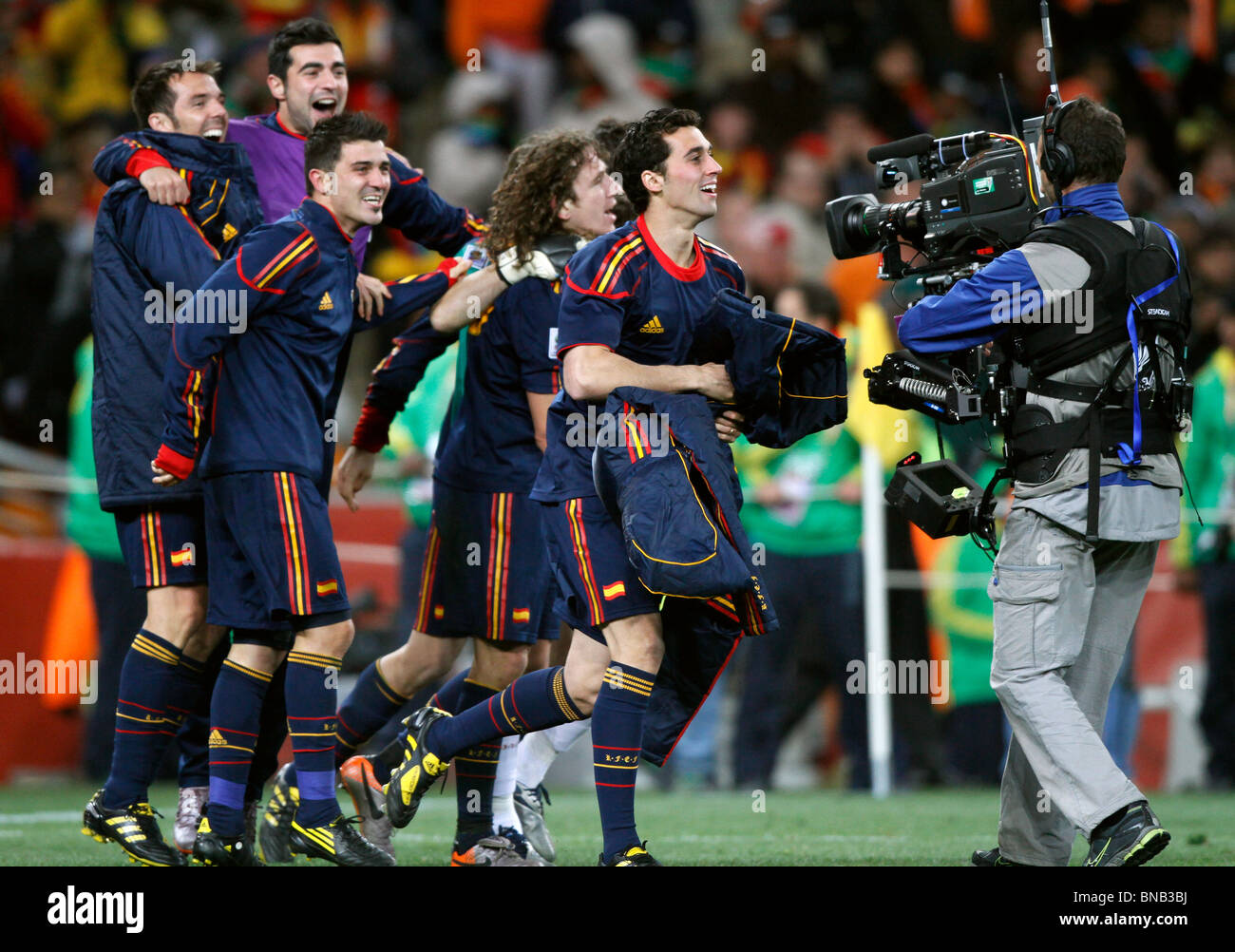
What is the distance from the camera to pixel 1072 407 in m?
4.51

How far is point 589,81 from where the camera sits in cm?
1138

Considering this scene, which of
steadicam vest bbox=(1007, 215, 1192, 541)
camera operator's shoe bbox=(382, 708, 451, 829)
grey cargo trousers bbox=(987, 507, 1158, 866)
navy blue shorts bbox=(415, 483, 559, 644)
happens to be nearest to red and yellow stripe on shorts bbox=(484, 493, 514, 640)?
navy blue shorts bbox=(415, 483, 559, 644)

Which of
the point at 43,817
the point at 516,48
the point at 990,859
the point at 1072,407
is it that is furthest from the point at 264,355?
the point at 516,48

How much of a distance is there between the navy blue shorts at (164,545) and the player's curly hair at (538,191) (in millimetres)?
A: 1322

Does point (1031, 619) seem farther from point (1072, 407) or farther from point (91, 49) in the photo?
point (91, 49)

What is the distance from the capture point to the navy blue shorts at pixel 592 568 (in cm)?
457

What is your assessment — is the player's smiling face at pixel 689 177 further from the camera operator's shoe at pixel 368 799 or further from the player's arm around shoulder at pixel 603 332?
the camera operator's shoe at pixel 368 799

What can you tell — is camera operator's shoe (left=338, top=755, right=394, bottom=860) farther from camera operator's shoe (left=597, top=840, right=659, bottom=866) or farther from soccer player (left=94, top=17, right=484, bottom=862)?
camera operator's shoe (left=597, top=840, right=659, bottom=866)

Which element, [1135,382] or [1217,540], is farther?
[1217,540]

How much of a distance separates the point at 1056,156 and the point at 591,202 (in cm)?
157

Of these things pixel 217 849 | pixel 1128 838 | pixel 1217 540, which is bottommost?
pixel 217 849

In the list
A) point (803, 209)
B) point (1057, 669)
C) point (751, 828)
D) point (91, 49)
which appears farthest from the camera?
point (91, 49)
